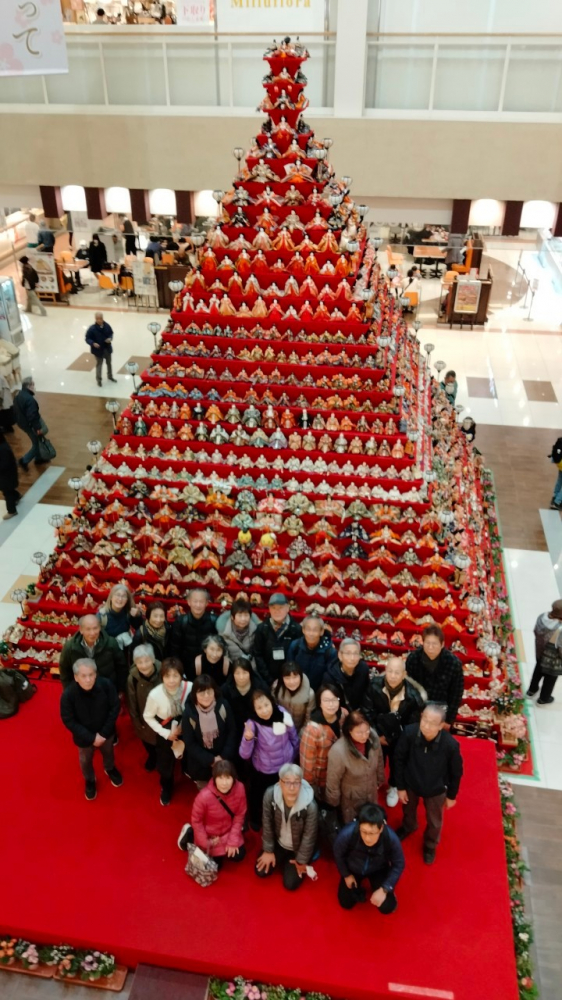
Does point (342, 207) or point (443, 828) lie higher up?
point (342, 207)

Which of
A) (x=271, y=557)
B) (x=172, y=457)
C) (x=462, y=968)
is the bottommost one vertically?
(x=462, y=968)

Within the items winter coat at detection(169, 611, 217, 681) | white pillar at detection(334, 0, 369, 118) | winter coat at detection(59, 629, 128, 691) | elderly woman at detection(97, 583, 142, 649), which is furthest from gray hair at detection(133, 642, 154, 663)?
white pillar at detection(334, 0, 369, 118)

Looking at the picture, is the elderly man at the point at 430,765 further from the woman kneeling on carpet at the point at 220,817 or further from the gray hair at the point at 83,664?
the gray hair at the point at 83,664

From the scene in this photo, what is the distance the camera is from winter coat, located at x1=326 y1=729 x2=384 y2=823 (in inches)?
201

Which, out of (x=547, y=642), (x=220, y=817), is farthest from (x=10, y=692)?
(x=547, y=642)

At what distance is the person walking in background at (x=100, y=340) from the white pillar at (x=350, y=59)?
19.5 feet

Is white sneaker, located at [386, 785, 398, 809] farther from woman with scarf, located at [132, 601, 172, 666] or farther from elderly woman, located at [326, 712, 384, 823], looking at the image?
woman with scarf, located at [132, 601, 172, 666]

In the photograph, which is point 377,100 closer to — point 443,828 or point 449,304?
point 449,304

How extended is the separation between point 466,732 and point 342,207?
546 cm

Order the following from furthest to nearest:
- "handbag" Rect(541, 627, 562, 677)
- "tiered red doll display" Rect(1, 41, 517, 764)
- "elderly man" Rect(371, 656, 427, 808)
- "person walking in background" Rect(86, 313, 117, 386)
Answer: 1. "person walking in background" Rect(86, 313, 117, 386)
2. "tiered red doll display" Rect(1, 41, 517, 764)
3. "handbag" Rect(541, 627, 562, 677)
4. "elderly man" Rect(371, 656, 427, 808)

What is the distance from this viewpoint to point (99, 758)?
6570 mm

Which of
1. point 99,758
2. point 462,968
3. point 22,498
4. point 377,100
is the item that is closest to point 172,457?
point 99,758

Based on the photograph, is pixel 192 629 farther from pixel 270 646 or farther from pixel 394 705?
pixel 394 705

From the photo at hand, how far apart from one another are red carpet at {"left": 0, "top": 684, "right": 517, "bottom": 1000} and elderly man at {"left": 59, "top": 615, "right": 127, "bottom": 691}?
988 mm
